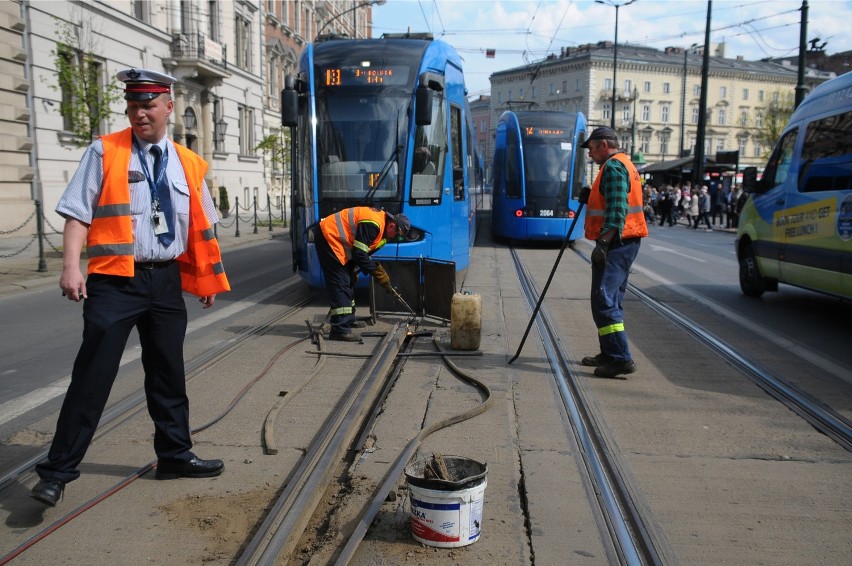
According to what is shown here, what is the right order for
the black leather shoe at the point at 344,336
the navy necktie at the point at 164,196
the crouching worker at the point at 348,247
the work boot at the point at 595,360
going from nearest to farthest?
the navy necktie at the point at 164,196 < the work boot at the point at 595,360 < the black leather shoe at the point at 344,336 < the crouching worker at the point at 348,247

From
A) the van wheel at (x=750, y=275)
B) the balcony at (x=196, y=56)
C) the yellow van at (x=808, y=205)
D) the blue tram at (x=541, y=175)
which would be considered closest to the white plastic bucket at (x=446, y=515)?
the yellow van at (x=808, y=205)

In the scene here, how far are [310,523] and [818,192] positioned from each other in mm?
7653

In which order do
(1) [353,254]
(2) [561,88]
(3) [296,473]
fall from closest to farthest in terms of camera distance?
1. (3) [296,473]
2. (1) [353,254]
3. (2) [561,88]

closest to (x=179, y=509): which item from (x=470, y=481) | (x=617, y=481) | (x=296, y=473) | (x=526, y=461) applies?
(x=296, y=473)

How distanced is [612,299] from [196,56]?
2807 centimetres

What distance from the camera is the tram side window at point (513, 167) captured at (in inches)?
786

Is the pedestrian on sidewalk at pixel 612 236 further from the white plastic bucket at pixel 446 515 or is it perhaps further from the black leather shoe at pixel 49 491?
the black leather shoe at pixel 49 491

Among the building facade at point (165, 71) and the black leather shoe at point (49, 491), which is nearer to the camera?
the black leather shoe at point (49, 491)

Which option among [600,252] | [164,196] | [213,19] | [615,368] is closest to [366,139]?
[600,252]

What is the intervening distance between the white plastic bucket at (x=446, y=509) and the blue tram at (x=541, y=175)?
16545mm

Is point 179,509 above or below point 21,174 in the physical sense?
below

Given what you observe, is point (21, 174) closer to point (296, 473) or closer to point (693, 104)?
point (296, 473)

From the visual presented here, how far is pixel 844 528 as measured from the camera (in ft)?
12.3

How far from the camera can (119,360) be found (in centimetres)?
376
